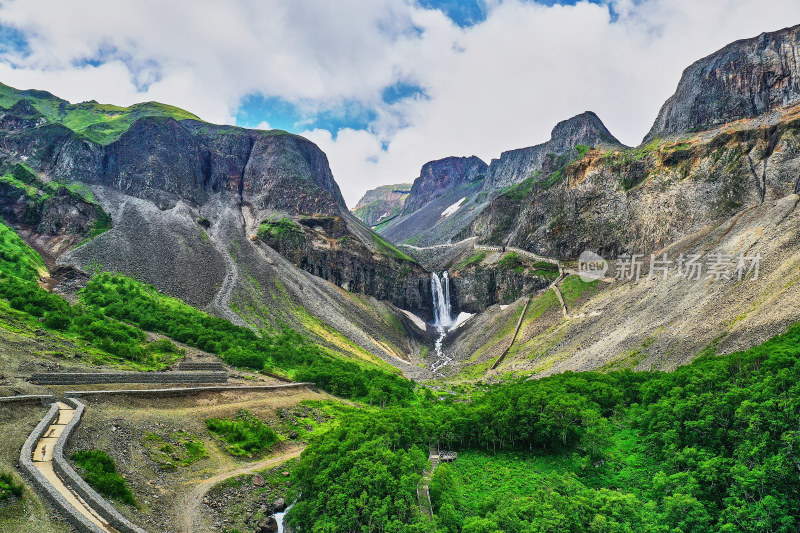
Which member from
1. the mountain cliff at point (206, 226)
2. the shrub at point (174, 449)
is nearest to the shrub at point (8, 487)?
the shrub at point (174, 449)

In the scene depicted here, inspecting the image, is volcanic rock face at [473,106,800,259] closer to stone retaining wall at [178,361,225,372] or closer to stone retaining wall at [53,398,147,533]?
stone retaining wall at [178,361,225,372]

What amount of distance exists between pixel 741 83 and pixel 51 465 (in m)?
181

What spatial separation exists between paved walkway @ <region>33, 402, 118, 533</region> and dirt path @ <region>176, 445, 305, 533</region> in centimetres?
630

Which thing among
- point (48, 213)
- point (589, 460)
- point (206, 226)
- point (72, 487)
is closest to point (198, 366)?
point (72, 487)

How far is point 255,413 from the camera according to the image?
48.5 meters

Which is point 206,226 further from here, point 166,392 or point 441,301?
point 166,392

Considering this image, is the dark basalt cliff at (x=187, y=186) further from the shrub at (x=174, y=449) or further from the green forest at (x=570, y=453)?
the shrub at (x=174, y=449)

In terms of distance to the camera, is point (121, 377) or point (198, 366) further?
point (198, 366)

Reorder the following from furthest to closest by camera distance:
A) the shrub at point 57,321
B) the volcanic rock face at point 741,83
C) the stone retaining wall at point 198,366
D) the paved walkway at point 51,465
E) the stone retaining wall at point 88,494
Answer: the volcanic rock face at point 741,83
the stone retaining wall at point 198,366
the shrub at point 57,321
the stone retaining wall at point 88,494
the paved walkway at point 51,465

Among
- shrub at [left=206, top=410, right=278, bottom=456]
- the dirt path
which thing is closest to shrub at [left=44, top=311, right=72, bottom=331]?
shrub at [left=206, top=410, right=278, bottom=456]

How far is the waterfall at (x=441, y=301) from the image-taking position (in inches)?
6265

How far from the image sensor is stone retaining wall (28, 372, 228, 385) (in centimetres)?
4072

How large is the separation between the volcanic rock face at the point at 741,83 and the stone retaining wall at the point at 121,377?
158m

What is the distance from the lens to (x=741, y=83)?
134 m
